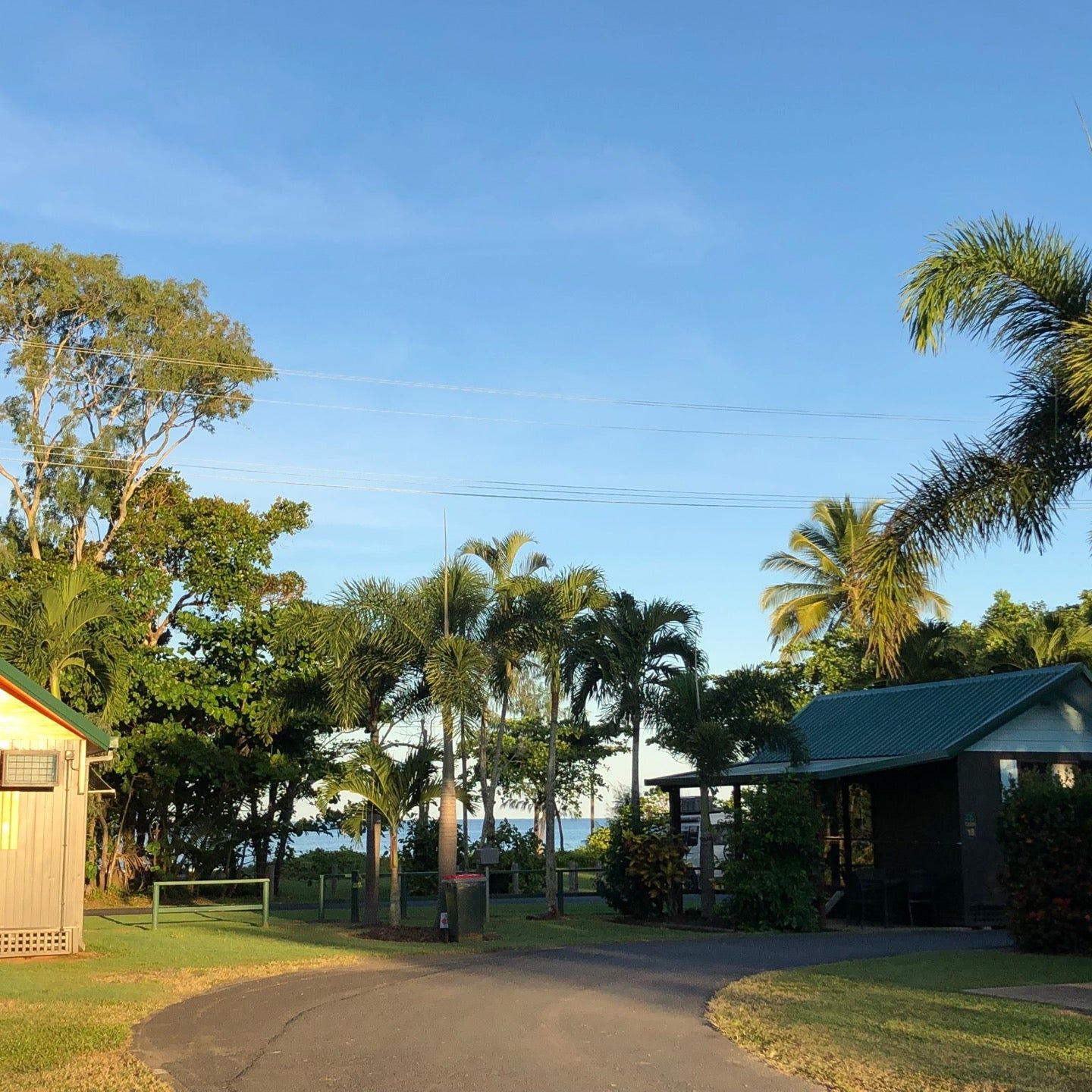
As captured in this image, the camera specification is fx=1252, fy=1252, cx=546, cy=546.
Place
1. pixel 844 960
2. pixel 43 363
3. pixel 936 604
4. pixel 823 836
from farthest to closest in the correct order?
1. pixel 936 604
2. pixel 43 363
3. pixel 823 836
4. pixel 844 960

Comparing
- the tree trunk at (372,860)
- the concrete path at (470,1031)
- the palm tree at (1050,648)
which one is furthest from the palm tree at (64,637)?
the palm tree at (1050,648)

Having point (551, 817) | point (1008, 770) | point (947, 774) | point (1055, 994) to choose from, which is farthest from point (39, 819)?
point (1008, 770)

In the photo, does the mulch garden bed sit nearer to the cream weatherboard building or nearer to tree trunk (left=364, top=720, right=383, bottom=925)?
tree trunk (left=364, top=720, right=383, bottom=925)

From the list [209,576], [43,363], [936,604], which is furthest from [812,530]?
[43,363]

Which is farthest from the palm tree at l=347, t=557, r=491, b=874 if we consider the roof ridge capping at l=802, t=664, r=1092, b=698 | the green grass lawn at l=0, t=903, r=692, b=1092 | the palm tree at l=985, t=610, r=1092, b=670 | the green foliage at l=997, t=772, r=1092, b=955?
the palm tree at l=985, t=610, r=1092, b=670

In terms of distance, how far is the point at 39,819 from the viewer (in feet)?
55.3

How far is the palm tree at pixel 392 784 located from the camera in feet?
66.0

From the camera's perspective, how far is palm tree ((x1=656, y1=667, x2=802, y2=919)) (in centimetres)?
2270

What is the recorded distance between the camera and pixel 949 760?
2270cm

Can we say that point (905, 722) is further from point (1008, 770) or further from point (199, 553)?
point (199, 553)

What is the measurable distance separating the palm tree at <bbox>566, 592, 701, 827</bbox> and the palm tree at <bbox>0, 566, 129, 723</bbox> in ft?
27.7

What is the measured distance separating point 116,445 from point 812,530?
22.1 m

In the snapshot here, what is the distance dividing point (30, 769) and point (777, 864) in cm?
1212

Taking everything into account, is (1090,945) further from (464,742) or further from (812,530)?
(812,530)
